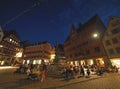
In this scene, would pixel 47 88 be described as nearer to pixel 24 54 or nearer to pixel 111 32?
pixel 111 32

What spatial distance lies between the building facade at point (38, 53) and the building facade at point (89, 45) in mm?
14414

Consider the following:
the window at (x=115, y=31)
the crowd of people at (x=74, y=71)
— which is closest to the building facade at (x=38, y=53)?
the crowd of people at (x=74, y=71)

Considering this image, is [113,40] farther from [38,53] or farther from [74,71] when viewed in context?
[38,53]

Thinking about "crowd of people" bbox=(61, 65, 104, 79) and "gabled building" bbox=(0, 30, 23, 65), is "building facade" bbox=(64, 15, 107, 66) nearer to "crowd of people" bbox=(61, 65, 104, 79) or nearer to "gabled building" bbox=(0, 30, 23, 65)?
"crowd of people" bbox=(61, 65, 104, 79)

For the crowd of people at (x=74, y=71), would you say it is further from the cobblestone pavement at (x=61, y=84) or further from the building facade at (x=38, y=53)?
the building facade at (x=38, y=53)

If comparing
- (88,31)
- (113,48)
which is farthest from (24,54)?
(113,48)

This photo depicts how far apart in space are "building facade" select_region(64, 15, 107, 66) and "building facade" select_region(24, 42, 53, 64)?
14414mm

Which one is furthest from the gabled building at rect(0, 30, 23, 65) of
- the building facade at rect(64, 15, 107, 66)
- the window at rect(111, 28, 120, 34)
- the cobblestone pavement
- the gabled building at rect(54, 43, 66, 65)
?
the window at rect(111, 28, 120, 34)

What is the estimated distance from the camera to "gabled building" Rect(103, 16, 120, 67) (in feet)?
73.7

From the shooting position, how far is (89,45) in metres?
30.3

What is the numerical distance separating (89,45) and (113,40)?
8.18 meters

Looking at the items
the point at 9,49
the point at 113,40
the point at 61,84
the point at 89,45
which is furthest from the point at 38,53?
the point at 61,84

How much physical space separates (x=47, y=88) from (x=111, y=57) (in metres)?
23.0

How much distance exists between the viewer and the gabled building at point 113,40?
2247 centimetres
